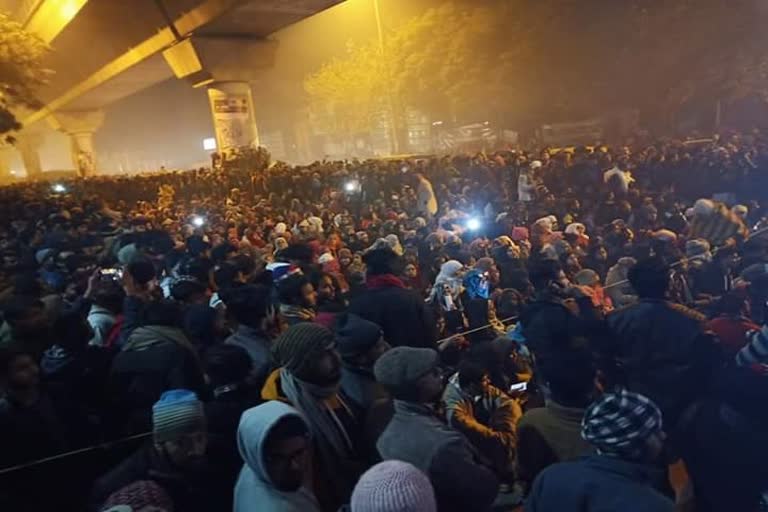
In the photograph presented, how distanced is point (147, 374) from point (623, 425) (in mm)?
2712

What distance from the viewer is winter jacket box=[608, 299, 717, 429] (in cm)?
352

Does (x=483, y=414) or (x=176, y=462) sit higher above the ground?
(x=176, y=462)

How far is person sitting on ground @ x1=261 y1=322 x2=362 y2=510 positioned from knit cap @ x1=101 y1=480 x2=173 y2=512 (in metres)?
0.73

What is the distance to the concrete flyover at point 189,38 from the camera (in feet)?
56.6

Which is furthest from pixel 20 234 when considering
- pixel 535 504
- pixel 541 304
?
pixel 535 504

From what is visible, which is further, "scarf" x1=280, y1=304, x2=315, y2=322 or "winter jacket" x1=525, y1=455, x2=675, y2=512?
"scarf" x1=280, y1=304, x2=315, y2=322

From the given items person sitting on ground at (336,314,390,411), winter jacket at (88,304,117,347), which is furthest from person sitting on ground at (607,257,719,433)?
winter jacket at (88,304,117,347)

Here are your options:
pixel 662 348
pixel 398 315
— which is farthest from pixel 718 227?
pixel 398 315

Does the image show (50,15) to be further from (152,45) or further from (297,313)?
(297,313)

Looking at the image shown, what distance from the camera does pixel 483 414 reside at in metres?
3.55

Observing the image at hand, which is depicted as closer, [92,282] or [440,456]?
[440,456]

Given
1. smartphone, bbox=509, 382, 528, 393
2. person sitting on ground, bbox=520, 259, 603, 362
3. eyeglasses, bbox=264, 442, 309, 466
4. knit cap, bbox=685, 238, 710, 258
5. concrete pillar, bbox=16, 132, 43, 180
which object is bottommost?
smartphone, bbox=509, 382, 528, 393

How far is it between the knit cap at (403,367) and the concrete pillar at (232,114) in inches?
702

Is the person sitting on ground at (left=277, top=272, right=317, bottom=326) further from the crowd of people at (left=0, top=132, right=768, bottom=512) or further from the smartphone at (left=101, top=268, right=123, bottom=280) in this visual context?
the smartphone at (left=101, top=268, right=123, bottom=280)
